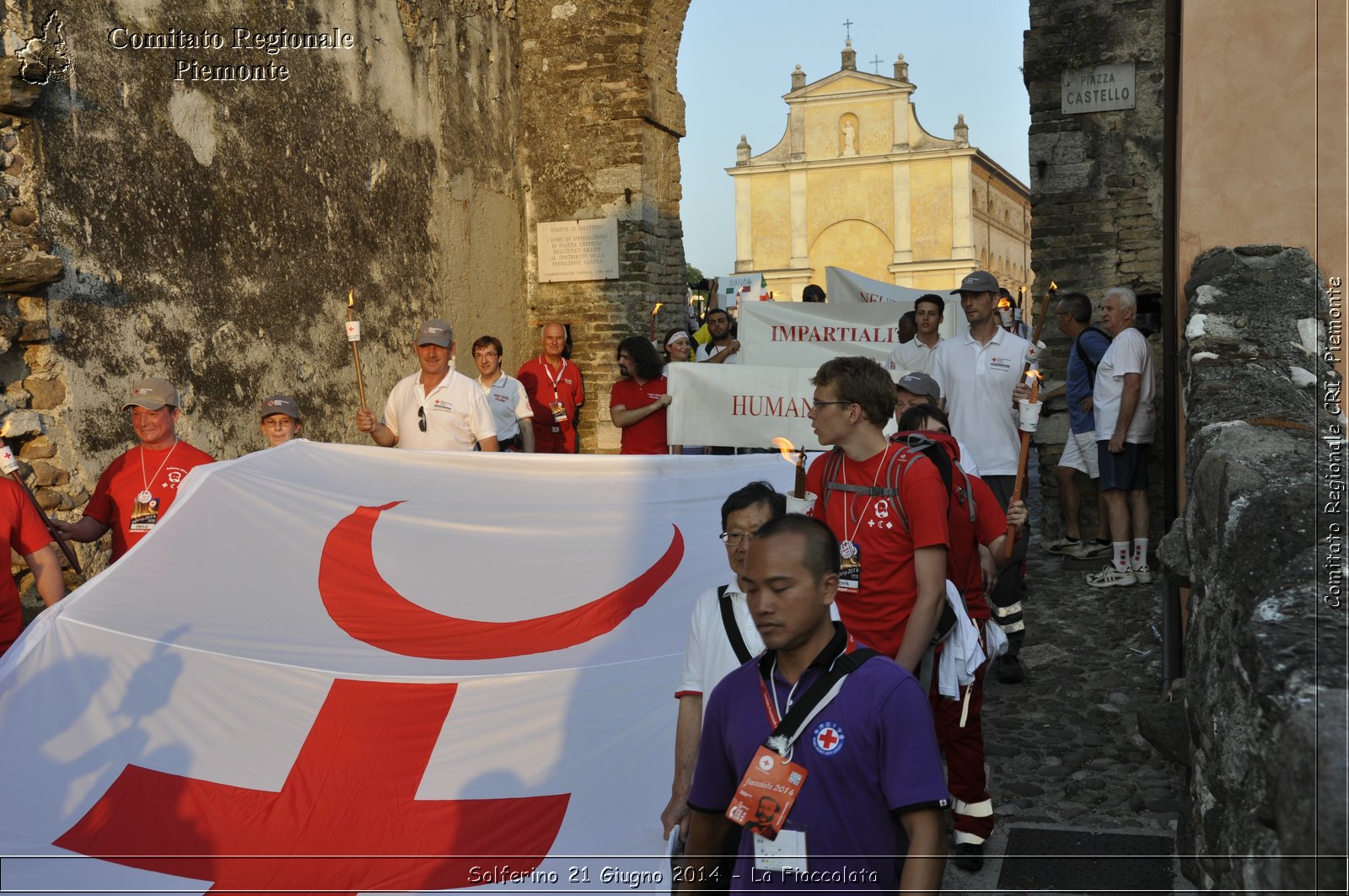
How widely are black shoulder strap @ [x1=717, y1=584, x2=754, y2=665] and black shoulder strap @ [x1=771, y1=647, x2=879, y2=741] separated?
2.31ft

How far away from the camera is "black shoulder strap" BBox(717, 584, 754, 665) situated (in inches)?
127

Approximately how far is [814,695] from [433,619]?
9.78 feet

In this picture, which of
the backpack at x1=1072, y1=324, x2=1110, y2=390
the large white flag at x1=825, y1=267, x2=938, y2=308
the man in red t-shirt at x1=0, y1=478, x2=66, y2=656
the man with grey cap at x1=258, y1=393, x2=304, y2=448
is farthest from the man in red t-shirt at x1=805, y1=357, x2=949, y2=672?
the large white flag at x1=825, y1=267, x2=938, y2=308

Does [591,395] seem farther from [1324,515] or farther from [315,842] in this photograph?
[1324,515]

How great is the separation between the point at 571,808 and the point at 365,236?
7.26m

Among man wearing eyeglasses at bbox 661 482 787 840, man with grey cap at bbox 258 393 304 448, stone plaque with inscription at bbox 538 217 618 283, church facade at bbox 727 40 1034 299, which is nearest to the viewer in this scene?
man wearing eyeglasses at bbox 661 482 787 840

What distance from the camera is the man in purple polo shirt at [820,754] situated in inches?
93.9

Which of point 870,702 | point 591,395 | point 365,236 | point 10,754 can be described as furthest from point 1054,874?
point 591,395

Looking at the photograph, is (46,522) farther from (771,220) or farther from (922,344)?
(771,220)

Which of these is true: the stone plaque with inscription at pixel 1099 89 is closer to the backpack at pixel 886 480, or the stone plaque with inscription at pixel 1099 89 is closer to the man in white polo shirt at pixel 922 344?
the man in white polo shirt at pixel 922 344

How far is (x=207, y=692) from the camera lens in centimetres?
446

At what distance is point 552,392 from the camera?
386 inches

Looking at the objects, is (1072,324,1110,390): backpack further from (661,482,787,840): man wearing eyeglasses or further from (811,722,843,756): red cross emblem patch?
(811,722,843,756): red cross emblem patch

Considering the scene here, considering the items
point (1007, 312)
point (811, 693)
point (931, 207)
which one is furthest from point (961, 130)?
point (811, 693)
